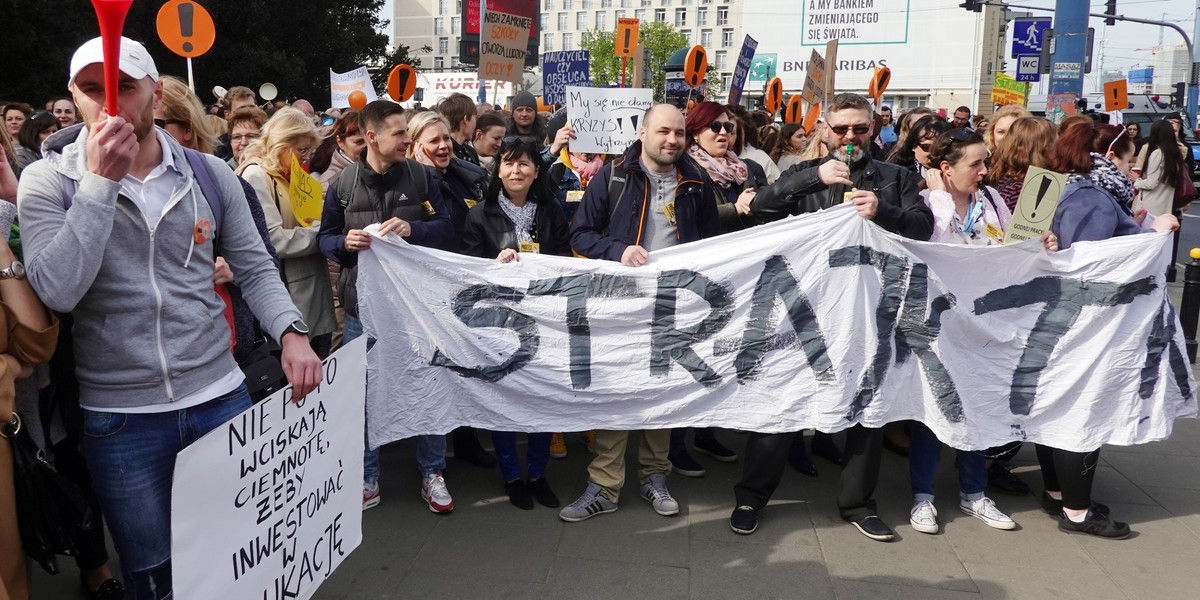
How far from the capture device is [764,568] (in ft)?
12.4

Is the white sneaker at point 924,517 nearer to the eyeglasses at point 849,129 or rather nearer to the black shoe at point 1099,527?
the black shoe at point 1099,527

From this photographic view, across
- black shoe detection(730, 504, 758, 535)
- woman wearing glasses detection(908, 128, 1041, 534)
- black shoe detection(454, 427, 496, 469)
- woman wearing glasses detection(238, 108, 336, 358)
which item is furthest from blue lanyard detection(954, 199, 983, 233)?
woman wearing glasses detection(238, 108, 336, 358)

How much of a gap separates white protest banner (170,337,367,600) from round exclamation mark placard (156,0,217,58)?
6.25 meters

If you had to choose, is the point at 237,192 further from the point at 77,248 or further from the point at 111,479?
the point at 111,479

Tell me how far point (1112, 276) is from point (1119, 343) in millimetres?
293

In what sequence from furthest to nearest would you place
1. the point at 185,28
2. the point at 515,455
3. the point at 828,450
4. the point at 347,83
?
the point at 347,83 < the point at 185,28 < the point at 828,450 < the point at 515,455

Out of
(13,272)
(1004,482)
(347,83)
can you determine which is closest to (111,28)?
(13,272)

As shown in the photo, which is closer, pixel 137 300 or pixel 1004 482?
pixel 137 300

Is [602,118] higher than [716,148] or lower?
higher

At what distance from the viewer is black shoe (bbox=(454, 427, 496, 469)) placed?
16.2 ft

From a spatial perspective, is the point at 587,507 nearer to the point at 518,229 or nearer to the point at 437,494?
the point at 437,494

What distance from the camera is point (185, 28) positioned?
26.6 feet

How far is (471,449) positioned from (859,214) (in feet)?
7.44

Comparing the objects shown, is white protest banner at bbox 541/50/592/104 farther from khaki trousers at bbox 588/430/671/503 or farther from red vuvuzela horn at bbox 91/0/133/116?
red vuvuzela horn at bbox 91/0/133/116
